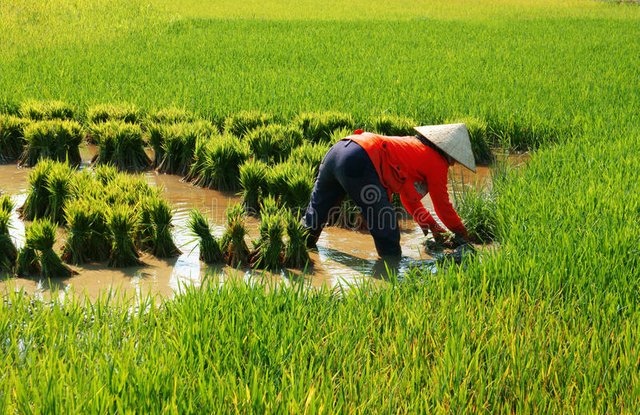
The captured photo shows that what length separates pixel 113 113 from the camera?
7.30 meters

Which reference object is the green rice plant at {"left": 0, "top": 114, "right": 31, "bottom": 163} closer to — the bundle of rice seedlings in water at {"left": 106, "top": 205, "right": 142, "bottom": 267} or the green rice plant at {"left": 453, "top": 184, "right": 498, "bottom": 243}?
the bundle of rice seedlings in water at {"left": 106, "top": 205, "right": 142, "bottom": 267}

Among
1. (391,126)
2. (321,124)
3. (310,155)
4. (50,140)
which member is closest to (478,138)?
(391,126)

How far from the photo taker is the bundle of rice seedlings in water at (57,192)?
531 cm

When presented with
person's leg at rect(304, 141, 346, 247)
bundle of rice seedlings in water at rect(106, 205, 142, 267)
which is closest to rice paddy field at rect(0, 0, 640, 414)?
bundle of rice seedlings in water at rect(106, 205, 142, 267)

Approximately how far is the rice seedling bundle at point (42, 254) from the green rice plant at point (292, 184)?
1526 mm

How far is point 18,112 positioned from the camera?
778 centimetres

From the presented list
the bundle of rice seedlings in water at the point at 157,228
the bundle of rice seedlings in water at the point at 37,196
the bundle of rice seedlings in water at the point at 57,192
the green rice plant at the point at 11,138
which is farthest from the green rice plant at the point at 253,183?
the green rice plant at the point at 11,138

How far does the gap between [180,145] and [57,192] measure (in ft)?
4.93

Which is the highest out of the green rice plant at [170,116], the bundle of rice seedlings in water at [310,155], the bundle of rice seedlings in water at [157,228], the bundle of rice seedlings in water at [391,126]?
the green rice plant at [170,116]

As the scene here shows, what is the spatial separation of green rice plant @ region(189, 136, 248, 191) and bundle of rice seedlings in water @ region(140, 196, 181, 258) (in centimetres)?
125

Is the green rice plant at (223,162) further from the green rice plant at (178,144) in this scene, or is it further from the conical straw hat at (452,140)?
the conical straw hat at (452,140)

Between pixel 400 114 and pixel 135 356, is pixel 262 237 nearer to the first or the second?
pixel 135 356

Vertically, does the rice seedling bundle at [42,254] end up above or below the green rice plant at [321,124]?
below

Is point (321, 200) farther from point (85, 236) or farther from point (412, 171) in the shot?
point (85, 236)
